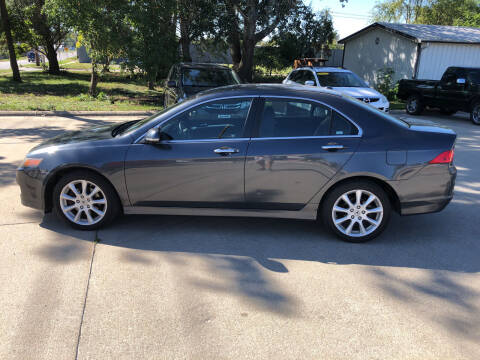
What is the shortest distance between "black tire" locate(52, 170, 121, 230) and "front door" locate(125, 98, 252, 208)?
22cm

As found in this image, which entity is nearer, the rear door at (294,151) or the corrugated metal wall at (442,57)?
the rear door at (294,151)

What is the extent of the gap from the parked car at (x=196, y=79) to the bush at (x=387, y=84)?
39.5ft

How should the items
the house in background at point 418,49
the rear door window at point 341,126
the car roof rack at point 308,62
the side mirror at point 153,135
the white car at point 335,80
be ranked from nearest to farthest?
1. the side mirror at point 153,135
2. the rear door window at point 341,126
3. the white car at point 335,80
4. the house in background at point 418,49
5. the car roof rack at point 308,62

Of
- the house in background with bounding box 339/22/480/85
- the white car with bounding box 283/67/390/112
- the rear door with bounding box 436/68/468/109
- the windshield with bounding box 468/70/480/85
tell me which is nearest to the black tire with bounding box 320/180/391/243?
the white car with bounding box 283/67/390/112

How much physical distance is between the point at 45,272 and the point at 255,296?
6.27 ft

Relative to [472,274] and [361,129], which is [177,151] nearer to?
[361,129]

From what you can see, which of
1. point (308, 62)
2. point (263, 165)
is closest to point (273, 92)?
point (263, 165)

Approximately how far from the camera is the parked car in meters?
11.0

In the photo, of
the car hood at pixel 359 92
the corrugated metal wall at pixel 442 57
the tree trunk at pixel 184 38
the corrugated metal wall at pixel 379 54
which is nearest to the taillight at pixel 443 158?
the car hood at pixel 359 92

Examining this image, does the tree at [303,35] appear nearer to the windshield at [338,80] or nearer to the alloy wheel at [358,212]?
A: the windshield at [338,80]

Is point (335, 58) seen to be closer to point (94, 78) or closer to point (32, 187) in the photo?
point (94, 78)

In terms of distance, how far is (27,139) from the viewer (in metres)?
9.58

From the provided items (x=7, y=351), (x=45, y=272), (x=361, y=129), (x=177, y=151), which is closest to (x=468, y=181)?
(x=361, y=129)

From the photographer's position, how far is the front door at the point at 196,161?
4508 mm
